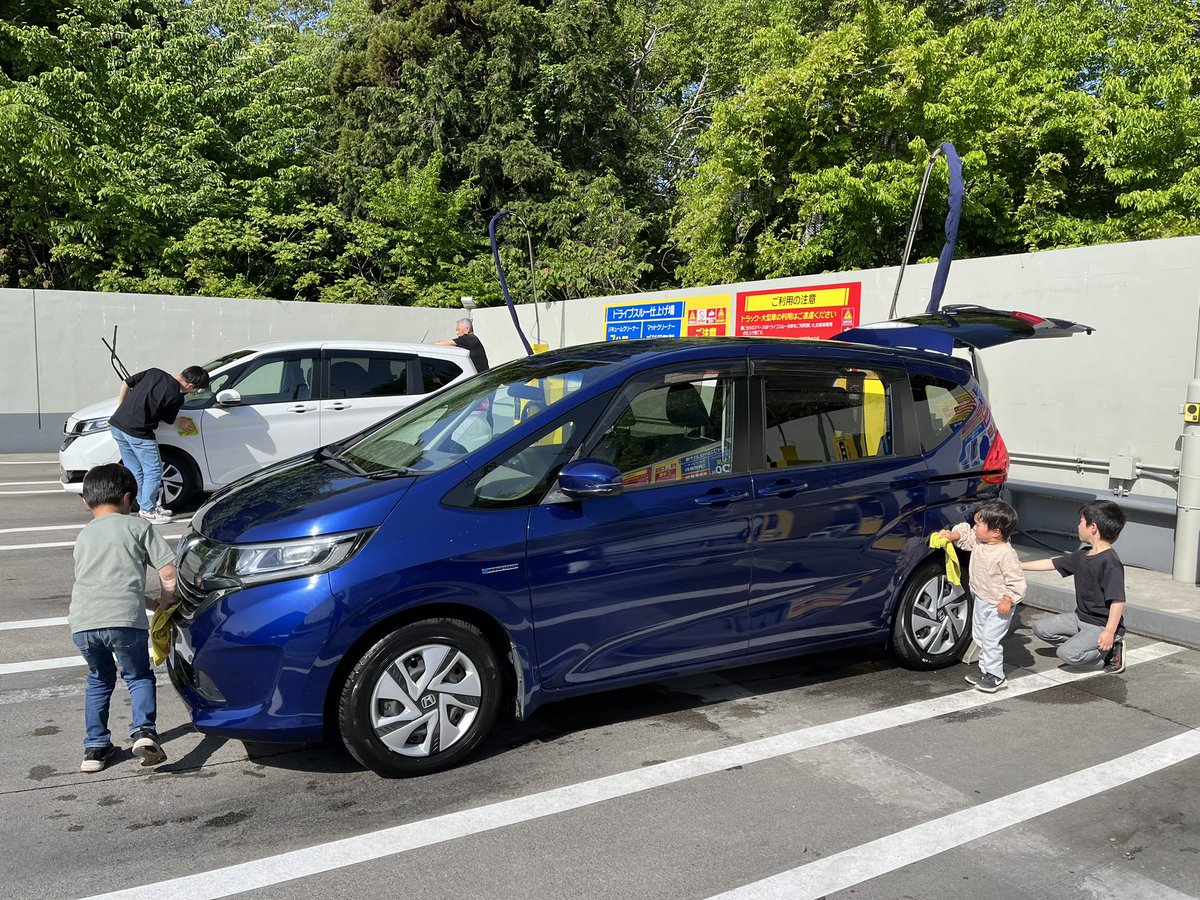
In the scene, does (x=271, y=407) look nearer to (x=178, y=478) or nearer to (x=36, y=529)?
(x=178, y=478)

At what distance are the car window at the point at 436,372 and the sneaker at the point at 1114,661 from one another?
6.98 meters

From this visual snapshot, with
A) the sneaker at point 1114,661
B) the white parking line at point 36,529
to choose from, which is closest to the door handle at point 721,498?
the sneaker at point 1114,661

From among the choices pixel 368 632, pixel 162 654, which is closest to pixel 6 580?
pixel 162 654

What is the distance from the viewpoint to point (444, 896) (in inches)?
126

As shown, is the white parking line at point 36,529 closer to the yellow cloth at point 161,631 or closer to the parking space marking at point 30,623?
the parking space marking at point 30,623

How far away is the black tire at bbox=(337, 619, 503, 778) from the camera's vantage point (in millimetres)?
3926

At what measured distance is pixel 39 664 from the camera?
5398 mm

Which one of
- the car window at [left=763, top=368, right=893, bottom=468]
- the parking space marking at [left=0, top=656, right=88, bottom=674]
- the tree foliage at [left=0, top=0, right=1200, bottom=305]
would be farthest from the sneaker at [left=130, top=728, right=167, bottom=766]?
the tree foliage at [left=0, top=0, right=1200, bottom=305]

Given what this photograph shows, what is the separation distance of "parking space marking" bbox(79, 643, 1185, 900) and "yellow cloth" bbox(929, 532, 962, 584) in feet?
2.02

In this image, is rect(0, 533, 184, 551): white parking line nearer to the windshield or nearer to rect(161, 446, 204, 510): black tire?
rect(161, 446, 204, 510): black tire

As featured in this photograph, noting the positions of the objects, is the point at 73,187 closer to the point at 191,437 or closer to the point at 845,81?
the point at 191,437

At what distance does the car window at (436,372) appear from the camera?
35.0 ft

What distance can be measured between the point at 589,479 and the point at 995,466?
2.96 metres

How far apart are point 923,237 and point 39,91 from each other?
17.6 metres
